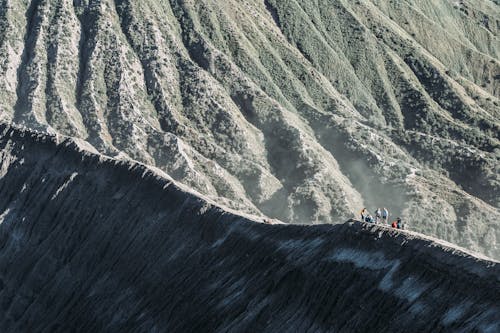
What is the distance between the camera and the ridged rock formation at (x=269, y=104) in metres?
105

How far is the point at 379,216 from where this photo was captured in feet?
153

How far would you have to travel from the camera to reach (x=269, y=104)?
12062 centimetres

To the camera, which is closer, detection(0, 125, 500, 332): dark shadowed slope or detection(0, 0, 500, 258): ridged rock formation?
detection(0, 125, 500, 332): dark shadowed slope

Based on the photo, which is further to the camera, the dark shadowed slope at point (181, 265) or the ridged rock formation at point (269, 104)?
the ridged rock formation at point (269, 104)

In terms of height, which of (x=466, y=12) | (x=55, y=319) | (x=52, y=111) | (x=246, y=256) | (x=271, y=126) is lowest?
(x=466, y=12)

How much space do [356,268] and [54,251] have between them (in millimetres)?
25623

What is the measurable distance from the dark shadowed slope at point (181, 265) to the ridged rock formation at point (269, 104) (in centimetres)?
3368

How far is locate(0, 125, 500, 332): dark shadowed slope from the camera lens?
3281cm

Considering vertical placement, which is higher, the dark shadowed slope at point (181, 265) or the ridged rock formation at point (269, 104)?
the dark shadowed slope at point (181, 265)

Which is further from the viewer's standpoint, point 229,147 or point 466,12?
point 466,12

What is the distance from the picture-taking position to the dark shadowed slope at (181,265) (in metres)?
32.8

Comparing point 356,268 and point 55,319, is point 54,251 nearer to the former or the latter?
point 55,319

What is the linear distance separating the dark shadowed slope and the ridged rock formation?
3368 centimetres

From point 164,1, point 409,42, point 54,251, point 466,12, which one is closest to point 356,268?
point 54,251
